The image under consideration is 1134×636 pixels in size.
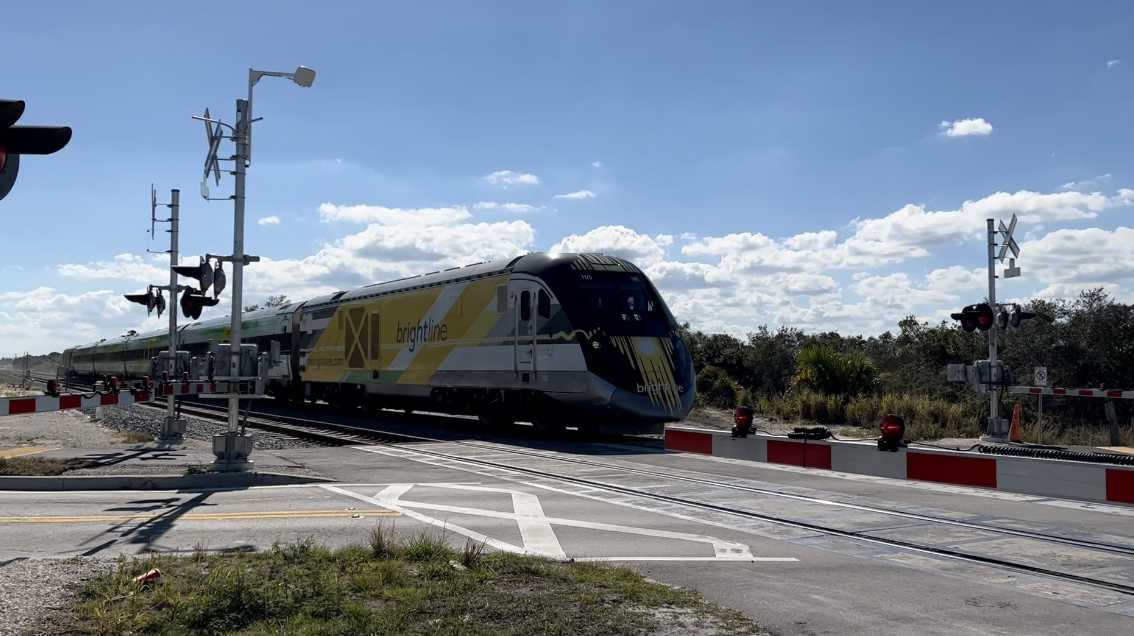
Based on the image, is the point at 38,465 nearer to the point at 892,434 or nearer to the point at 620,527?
the point at 620,527

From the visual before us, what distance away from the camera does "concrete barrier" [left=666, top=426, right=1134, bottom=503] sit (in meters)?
9.80

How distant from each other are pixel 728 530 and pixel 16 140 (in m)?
6.78

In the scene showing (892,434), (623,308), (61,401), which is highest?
(623,308)

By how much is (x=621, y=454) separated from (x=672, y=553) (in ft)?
31.1

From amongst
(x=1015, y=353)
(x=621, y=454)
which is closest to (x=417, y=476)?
(x=621, y=454)

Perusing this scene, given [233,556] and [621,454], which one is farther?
[621,454]

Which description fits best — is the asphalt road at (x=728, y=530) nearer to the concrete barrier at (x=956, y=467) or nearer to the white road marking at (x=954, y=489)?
the white road marking at (x=954, y=489)

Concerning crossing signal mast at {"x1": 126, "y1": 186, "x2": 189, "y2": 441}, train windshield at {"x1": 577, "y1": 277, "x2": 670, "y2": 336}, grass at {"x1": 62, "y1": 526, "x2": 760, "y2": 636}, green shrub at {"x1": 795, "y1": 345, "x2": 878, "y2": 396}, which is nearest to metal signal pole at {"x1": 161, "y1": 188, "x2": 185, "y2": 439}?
crossing signal mast at {"x1": 126, "y1": 186, "x2": 189, "y2": 441}

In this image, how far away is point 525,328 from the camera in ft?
69.5

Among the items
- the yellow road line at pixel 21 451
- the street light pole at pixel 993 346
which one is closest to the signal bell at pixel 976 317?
the street light pole at pixel 993 346

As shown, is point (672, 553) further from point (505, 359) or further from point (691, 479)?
point (505, 359)

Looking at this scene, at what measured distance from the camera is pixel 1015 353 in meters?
27.6

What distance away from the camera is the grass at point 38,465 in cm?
1285

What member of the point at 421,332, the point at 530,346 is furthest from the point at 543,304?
the point at 421,332
